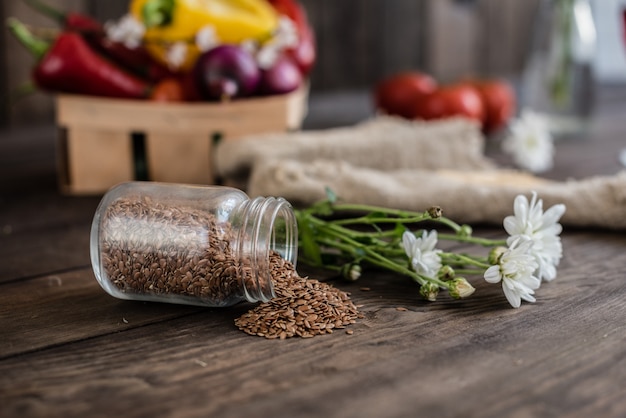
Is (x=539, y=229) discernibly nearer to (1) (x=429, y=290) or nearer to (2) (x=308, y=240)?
(1) (x=429, y=290)

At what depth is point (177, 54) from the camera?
4.66 feet

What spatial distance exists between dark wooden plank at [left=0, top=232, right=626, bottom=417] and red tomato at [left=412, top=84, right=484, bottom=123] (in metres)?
0.96

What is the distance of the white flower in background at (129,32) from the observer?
1.42 metres

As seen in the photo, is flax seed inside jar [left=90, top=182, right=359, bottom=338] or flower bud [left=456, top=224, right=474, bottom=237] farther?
flower bud [left=456, top=224, right=474, bottom=237]

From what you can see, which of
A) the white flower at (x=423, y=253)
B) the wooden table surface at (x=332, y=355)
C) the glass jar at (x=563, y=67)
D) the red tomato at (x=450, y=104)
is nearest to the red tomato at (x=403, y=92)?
the red tomato at (x=450, y=104)

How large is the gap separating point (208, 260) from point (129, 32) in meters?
0.76

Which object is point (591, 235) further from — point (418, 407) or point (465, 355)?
point (418, 407)

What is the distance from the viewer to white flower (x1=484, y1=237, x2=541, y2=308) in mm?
814

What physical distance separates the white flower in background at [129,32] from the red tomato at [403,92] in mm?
686

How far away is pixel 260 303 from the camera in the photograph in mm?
832

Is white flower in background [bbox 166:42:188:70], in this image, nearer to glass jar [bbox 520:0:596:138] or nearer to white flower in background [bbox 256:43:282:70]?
white flower in background [bbox 256:43:282:70]

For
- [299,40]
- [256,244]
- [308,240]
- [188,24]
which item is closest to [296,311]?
[256,244]

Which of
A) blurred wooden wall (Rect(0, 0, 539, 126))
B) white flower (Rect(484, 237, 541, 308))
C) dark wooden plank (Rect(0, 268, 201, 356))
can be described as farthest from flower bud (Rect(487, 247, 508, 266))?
blurred wooden wall (Rect(0, 0, 539, 126))

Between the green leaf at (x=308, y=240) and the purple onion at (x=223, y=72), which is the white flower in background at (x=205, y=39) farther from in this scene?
the green leaf at (x=308, y=240)
